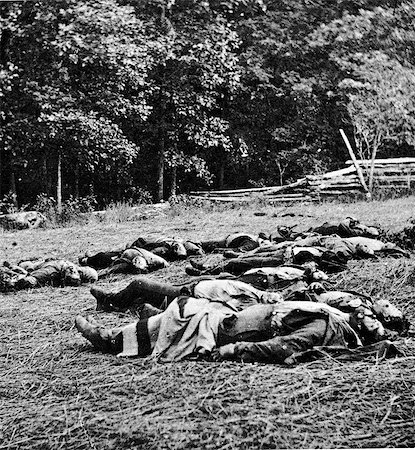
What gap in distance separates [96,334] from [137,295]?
0.36m

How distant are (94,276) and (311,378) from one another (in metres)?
1.41

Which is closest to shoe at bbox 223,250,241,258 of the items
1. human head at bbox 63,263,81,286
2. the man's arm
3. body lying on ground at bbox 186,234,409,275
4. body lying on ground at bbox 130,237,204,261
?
body lying on ground at bbox 186,234,409,275

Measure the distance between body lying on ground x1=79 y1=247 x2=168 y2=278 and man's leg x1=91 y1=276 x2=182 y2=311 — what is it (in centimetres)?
43

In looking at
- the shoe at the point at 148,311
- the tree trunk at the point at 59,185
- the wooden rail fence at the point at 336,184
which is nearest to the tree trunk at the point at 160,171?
the wooden rail fence at the point at 336,184

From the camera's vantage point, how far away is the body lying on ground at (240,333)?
1.65 metres

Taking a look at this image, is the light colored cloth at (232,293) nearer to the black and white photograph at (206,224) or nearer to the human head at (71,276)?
the black and white photograph at (206,224)

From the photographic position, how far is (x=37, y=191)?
3736 millimetres

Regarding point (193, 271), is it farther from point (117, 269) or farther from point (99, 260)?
point (99, 260)

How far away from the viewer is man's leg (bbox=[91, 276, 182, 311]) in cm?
213

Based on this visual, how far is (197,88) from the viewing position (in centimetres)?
299

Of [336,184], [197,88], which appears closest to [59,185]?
[197,88]

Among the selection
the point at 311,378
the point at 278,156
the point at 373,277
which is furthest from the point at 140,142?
the point at 311,378

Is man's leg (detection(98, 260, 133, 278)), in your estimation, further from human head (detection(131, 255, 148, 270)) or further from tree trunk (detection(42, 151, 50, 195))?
tree trunk (detection(42, 151, 50, 195))

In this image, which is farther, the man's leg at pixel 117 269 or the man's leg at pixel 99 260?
the man's leg at pixel 99 260
